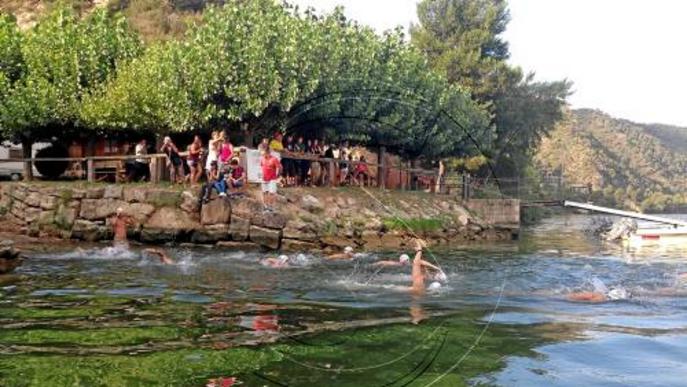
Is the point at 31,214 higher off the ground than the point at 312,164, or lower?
lower

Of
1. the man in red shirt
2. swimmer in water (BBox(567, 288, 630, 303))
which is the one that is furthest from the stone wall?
swimmer in water (BBox(567, 288, 630, 303))

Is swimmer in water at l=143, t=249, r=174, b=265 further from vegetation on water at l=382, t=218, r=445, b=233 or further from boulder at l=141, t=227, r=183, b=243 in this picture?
vegetation on water at l=382, t=218, r=445, b=233

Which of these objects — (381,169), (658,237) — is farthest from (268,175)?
(658,237)

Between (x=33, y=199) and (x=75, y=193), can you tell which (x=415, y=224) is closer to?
(x=75, y=193)

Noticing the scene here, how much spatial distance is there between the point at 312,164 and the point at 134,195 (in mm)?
7799

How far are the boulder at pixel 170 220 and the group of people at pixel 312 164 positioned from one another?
4394mm

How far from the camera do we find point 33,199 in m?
27.7

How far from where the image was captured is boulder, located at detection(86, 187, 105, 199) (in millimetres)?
26953

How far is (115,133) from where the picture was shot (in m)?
36.0

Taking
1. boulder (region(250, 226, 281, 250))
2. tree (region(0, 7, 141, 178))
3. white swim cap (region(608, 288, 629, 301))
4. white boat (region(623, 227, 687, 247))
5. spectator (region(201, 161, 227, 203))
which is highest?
tree (region(0, 7, 141, 178))

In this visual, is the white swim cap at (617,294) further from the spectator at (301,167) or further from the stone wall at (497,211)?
the stone wall at (497,211)

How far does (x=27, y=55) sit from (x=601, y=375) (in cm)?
3317

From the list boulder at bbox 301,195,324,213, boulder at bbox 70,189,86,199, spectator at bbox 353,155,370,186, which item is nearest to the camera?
boulder at bbox 70,189,86,199

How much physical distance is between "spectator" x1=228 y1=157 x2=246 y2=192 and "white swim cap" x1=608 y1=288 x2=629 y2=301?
47.2 ft
